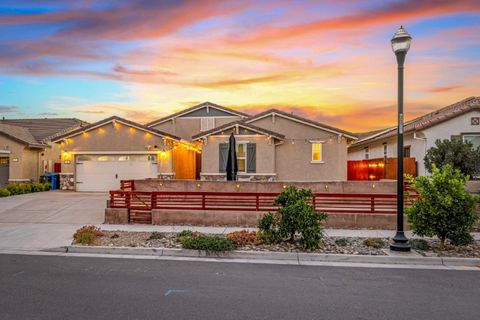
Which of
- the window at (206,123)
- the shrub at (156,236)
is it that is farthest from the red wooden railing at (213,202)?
the window at (206,123)

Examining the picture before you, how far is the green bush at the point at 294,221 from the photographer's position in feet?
32.7

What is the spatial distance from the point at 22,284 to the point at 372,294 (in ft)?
19.7

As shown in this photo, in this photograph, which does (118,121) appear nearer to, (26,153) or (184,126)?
(184,126)

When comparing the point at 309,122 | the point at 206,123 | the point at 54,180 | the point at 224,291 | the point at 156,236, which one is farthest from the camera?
the point at 206,123

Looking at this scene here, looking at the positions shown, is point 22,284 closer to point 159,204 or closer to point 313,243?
point 313,243

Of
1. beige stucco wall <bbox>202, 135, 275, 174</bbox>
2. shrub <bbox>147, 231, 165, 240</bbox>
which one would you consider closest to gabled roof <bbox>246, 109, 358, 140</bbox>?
beige stucco wall <bbox>202, 135, 275, 174</bbox>

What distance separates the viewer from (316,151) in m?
25.4

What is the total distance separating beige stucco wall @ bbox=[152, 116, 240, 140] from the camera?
31688mm

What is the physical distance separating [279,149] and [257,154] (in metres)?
1.66

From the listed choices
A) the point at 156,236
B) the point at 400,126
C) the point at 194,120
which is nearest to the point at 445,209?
the point at 400,126

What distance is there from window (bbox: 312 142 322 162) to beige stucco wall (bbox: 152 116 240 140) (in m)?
9.00

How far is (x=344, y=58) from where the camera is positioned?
19609 millimetres

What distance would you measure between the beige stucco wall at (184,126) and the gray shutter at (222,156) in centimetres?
722

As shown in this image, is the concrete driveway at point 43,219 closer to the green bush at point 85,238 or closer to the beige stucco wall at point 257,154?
the green bush at point 85,238
